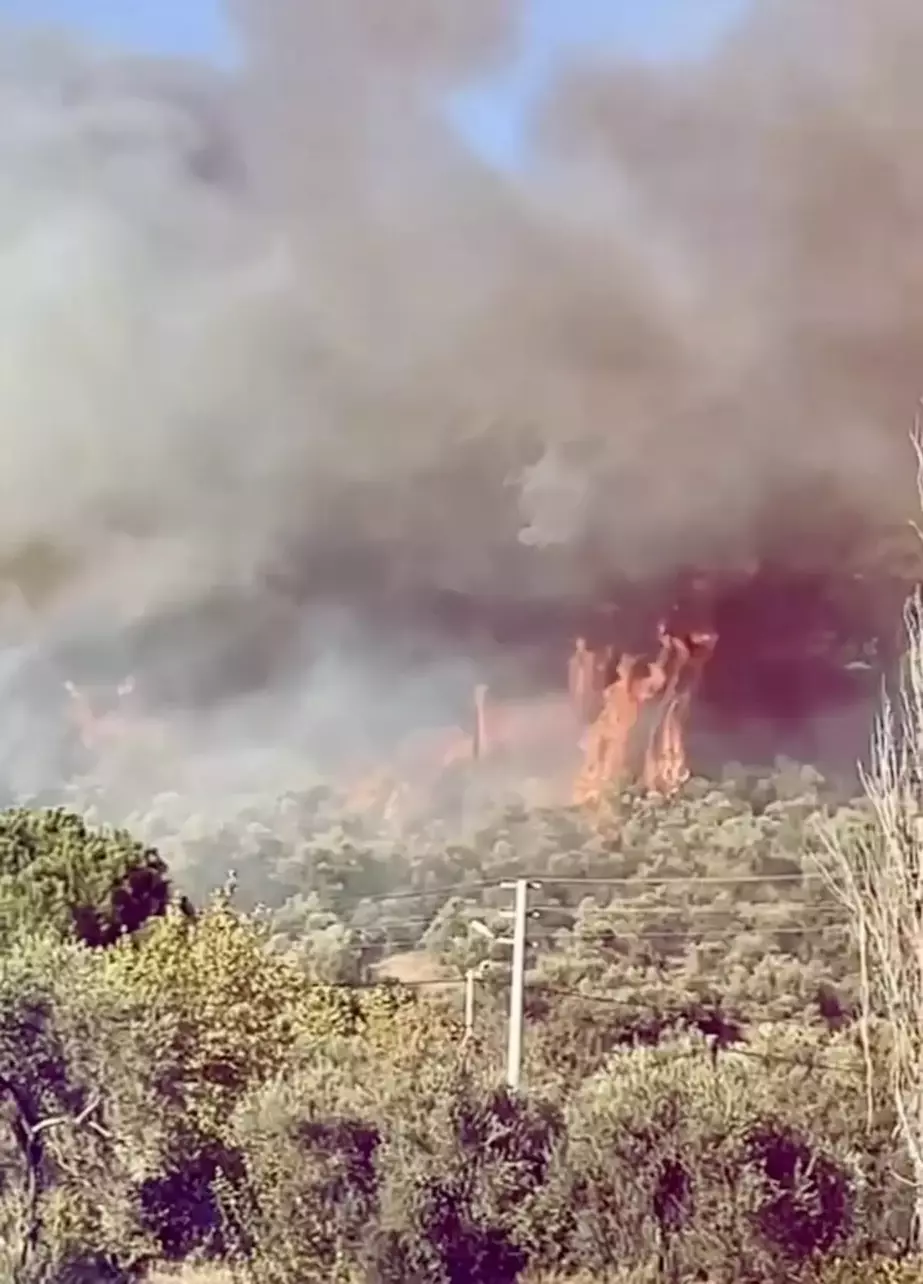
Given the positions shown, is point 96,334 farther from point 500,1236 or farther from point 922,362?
point 500,1236

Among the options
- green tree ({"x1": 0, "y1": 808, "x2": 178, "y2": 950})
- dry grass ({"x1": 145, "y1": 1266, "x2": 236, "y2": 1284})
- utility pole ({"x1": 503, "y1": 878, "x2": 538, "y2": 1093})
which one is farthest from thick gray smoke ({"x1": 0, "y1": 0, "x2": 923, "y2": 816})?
dry grass ({"x1": 145, "y1": 1266, "x2": 236, "y2": 1284})

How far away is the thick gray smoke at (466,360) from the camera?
4.14m

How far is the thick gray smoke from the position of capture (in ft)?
13.6

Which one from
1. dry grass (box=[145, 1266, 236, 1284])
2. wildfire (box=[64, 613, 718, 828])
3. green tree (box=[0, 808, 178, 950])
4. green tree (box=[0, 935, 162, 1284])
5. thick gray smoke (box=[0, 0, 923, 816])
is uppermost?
thick gray smoke (box=[0, 0, 923, 816])

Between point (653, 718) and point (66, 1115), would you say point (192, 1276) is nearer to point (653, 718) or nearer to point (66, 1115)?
point (66, 1115)

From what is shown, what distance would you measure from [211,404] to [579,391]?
92 centimetres

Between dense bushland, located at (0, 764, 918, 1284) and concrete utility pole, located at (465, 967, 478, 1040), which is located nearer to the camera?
dense bushland, located at (0, 764, 918, 1284)

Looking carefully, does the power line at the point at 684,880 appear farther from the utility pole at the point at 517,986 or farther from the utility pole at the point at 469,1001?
the utility pole at the point at 469,1001

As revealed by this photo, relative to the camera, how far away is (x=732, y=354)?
4.16 metres

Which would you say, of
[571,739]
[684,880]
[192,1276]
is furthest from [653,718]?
[192,1276]

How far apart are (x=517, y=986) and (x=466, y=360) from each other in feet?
5.03

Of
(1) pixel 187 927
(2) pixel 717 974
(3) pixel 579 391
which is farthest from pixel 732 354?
(1) pixel 187 927

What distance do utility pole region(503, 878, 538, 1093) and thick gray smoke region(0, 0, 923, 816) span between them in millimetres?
539

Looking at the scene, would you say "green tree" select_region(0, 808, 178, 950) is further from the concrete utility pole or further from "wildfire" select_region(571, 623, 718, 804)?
"wildfire" select_region(571, 623, 718, 804)
